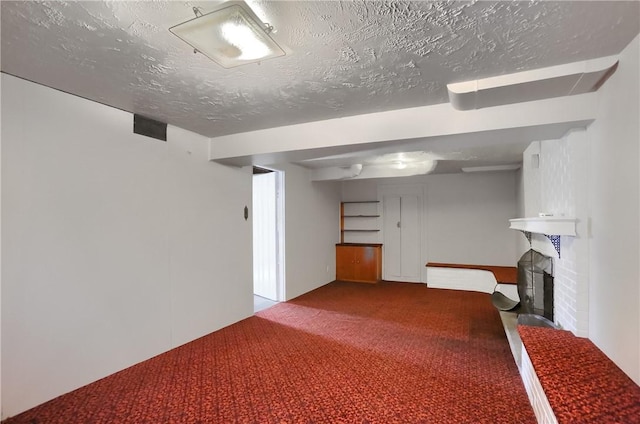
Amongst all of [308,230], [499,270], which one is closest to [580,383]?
[499,270]

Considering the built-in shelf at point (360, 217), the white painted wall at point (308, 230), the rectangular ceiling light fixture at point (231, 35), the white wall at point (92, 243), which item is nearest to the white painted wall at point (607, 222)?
the rectangular ceiling light fixture at point (231, 35)

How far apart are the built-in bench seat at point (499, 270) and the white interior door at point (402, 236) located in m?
0.57

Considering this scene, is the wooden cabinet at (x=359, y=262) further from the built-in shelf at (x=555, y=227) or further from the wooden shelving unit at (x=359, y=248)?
the built-in shelf at (x=555, y=227)

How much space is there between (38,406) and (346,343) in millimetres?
2464

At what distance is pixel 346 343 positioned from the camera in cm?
338

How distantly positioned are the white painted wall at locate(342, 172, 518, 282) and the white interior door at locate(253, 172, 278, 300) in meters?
2.87

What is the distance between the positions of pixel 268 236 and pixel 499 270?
12.8ft

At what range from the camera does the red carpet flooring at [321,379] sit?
213 cm

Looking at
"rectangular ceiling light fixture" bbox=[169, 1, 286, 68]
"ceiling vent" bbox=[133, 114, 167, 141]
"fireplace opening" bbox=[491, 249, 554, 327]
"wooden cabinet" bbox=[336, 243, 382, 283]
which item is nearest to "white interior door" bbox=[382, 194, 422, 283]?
"wooden cabinet" bbox=[336, 243, 382, 283]

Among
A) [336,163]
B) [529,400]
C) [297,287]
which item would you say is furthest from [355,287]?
[529,400]

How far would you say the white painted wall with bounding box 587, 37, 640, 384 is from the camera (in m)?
1.65

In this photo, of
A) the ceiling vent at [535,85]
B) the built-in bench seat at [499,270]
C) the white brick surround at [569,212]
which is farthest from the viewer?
the built-in bench seat at [499,270]

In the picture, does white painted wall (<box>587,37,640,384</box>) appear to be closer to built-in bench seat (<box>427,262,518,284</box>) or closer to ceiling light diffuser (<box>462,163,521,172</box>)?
built-in bench seat (<box>427,262,518,284</box>)

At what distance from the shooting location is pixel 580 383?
1.66 m
